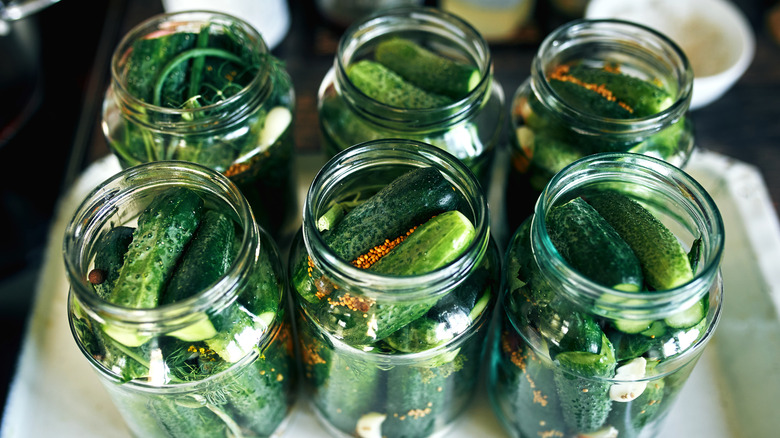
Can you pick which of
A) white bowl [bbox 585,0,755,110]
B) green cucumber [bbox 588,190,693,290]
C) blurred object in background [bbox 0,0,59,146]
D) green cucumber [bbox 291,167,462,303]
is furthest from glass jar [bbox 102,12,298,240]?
white bowl [bbox 585,0,755,110]

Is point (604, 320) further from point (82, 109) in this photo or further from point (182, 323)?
point (82, 109)

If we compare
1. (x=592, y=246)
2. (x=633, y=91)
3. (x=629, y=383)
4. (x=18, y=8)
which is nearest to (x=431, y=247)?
(x=592, y=246)

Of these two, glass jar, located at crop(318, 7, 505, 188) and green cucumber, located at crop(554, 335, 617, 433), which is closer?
green cucumber, located at crop(554, 335, 617, 433)

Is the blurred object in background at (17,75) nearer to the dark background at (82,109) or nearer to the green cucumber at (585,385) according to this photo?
the dark background at (82,109)

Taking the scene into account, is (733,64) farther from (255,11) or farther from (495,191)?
(255,11)

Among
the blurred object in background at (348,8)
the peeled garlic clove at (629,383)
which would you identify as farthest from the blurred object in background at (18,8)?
the peeled garlic clove at (629,383)

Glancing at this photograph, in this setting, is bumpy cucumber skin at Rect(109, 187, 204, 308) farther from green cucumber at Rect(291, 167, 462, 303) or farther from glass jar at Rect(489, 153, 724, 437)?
glass jar at Rect(489, 153, 724, 437)
